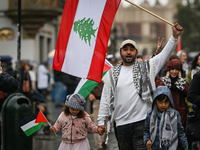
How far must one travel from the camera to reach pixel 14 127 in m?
7.88

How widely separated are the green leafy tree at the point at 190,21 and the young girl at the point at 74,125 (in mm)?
37906

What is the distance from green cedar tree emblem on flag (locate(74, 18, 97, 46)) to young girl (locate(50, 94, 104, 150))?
2.90ft

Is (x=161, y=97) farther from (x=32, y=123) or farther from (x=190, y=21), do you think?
(x=190, y=21)

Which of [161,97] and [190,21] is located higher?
[190,21]

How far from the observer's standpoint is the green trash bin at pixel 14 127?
7.87 metres

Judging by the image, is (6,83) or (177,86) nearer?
Answer: (6,83)

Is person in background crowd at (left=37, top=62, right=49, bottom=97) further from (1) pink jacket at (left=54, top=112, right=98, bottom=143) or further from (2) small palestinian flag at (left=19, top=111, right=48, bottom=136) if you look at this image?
(1) pink jacket at (left=54, top=112, right=98, bottom=143)

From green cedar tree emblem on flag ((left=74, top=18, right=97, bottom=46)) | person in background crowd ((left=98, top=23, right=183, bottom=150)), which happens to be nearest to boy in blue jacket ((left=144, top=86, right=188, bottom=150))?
person in background crowd ((left=98, top=23, right=183, bottom=150))

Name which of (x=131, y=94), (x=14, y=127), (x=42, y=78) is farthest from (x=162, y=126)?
(x=42, y=78)

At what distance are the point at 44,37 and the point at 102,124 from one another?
20.7m

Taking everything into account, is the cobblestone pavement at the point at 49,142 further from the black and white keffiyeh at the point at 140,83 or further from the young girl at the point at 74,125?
the black and white keffiyeh at the point at 140,83

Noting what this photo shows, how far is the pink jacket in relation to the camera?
6371 millimetres

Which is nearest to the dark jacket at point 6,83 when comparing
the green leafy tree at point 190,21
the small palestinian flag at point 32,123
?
the small palestinian flag at point 32,123

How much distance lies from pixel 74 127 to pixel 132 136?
3.15 ft
